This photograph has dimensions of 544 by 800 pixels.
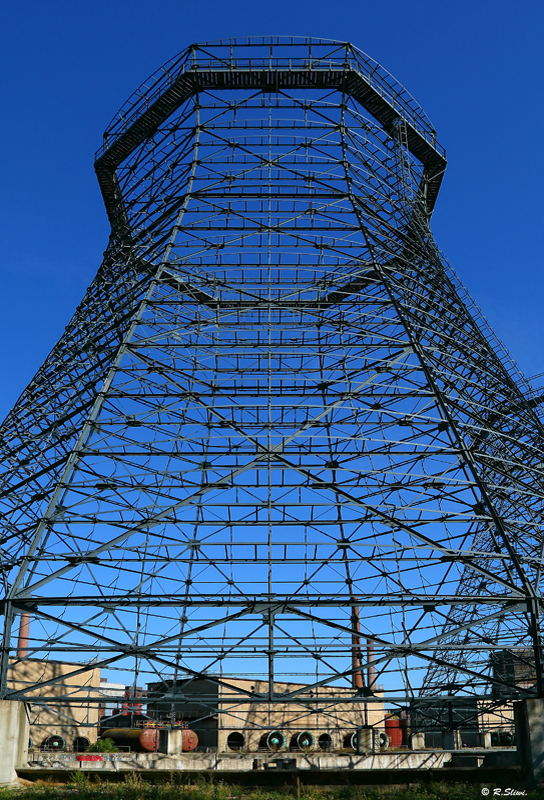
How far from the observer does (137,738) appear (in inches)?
1421

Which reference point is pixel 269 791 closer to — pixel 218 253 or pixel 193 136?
pixel 218 253

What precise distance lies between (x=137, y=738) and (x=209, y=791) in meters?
22.7

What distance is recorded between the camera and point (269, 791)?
1662cm

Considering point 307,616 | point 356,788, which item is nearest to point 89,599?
point 307,616

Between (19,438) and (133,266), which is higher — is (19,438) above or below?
below

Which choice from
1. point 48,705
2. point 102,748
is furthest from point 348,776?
point 102,748

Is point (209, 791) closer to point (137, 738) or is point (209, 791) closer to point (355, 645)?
point (355, 645)

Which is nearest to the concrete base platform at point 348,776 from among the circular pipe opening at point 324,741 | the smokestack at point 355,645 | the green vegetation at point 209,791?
the green vegetation at point 209,791

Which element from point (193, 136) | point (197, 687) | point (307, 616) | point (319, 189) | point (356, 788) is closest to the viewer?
point (356, 788)

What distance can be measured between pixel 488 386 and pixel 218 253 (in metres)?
11.0

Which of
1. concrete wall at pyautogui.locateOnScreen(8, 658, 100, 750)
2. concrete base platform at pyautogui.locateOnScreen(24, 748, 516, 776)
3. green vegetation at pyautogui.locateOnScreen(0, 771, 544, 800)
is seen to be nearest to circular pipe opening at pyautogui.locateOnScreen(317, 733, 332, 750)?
concrete base platform at pyautogui.locateOnScreen(24, 748, 516, 776)

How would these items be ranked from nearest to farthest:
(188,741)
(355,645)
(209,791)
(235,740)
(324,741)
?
(209,791) < (355,645) < (188,741) < (235,740) < (324,741)

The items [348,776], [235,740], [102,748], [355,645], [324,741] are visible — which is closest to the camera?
[348,776]

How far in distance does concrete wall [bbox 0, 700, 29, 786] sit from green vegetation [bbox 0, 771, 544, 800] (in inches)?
22.0
